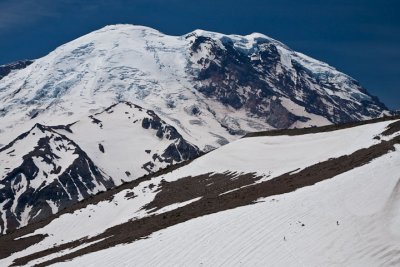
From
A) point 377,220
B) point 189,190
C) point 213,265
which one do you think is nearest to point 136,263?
point 213,265

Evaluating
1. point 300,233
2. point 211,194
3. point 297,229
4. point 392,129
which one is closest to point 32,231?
point 211,194

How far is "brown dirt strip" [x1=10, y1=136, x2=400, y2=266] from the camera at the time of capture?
132ft

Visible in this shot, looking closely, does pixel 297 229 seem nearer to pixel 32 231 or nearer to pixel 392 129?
pixel 392 129

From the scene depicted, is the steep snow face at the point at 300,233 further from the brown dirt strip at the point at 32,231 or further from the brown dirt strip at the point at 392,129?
the brown dirt strip at the point at 32,231

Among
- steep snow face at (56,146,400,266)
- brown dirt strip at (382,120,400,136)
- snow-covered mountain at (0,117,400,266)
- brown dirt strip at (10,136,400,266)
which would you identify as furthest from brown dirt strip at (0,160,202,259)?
brown dirt strip at (382,120,400,136)

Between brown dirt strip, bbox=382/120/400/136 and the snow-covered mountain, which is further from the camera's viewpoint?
brown dirt strip, bbox=382/120/400/136

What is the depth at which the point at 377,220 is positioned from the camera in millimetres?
27016

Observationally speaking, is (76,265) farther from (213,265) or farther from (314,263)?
(314,263)

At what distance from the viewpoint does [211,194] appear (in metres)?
59.5

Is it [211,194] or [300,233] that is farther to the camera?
[211,194]

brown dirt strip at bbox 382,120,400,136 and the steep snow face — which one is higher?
brown dirt strip at bbox 382,120,400,136

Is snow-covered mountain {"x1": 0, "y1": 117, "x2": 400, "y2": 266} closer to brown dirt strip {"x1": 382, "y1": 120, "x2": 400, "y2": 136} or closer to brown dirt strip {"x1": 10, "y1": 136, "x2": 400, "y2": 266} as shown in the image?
brown dirt strip {"x1": 382, "y1": 120, "x2": 400, "y2": 136}

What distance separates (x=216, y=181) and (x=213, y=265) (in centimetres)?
4301

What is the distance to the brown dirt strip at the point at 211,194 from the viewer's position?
40094 mm
